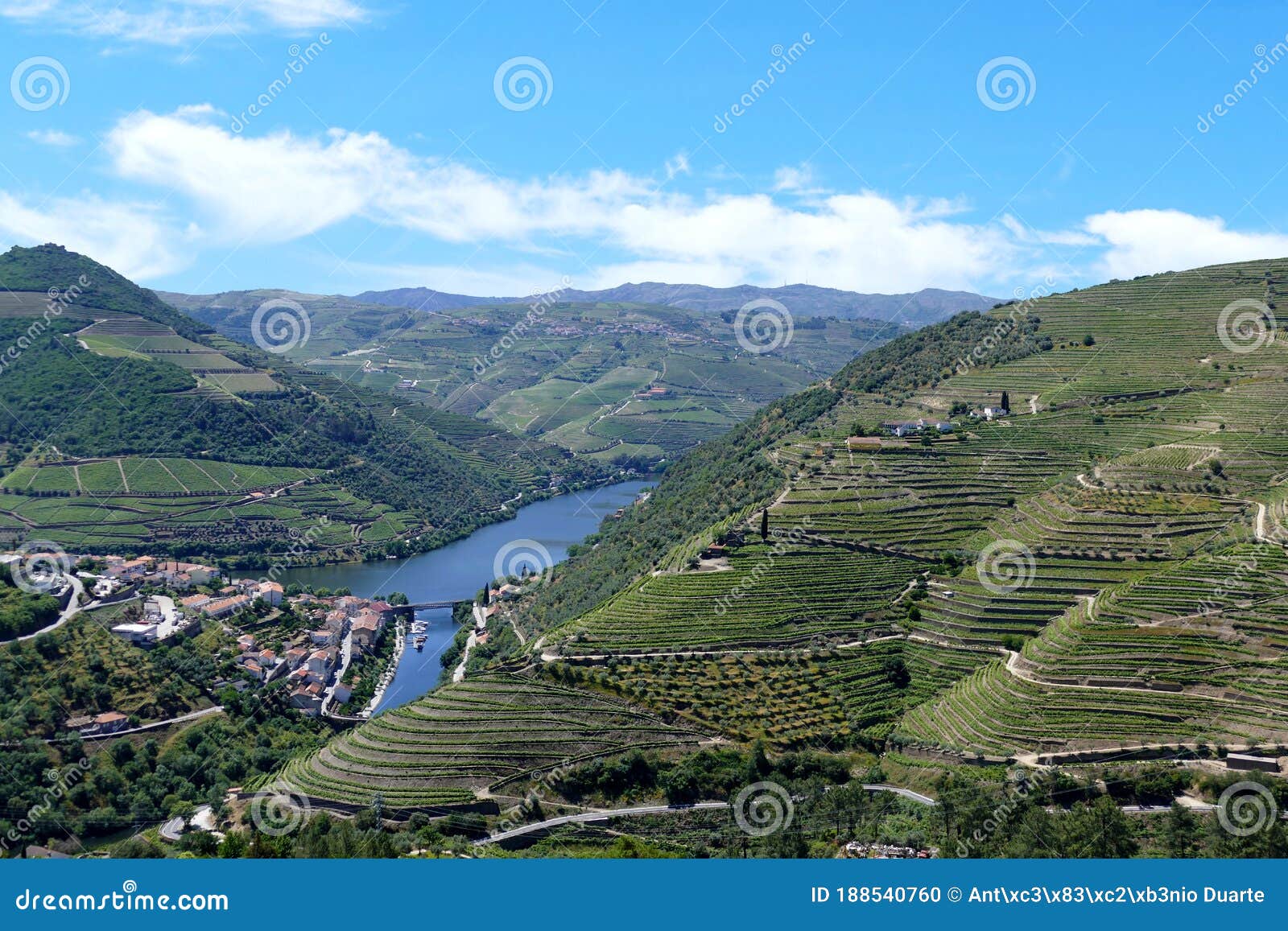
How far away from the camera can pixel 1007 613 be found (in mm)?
36312

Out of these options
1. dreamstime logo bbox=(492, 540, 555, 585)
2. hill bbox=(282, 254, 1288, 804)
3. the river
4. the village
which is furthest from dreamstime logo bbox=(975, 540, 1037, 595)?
dreamstime logo bbox=(492, 540, 555, 585)

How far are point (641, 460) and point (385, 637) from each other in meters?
64.9

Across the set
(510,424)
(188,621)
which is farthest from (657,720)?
(510,424)

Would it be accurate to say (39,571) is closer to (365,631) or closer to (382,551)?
(365,631)

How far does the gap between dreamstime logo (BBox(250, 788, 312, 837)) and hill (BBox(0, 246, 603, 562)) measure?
42.1 m

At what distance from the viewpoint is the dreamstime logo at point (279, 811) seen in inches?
1091

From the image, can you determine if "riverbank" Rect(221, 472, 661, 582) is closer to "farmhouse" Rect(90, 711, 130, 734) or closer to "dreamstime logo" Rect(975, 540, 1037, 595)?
"farmhouse" Rect(90, 711, 130, 734)

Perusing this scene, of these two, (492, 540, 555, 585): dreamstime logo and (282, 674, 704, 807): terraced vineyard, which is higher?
(492, 540, 555, 585): dreamstime logo

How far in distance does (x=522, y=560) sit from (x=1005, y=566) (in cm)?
4040

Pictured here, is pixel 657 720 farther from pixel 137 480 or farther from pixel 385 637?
pixel 137 480
